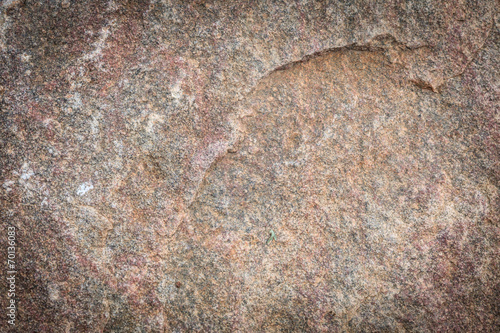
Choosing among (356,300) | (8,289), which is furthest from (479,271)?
(8,289)

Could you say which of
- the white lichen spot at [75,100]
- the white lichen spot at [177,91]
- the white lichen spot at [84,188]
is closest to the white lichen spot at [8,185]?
the white lichen spot at [84,188]

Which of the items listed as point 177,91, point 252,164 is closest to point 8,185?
point 177,91

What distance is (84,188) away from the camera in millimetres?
1365

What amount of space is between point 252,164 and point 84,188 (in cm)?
62

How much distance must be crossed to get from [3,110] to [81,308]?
0.76 m

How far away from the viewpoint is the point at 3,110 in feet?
4.39

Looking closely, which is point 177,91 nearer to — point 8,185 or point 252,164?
point 252,164

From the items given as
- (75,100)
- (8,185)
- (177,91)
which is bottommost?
(8,185)

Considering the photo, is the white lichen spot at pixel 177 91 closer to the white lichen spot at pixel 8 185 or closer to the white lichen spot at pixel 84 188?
the white lichen spot at pixel 84 188

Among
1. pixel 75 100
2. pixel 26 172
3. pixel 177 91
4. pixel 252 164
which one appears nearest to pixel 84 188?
pixel 26 172

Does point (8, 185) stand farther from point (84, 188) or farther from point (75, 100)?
point (75, 100)

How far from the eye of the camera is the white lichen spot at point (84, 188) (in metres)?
1.36

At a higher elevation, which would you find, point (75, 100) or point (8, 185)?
point (75, 100)

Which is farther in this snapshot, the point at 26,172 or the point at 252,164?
the point at 252,164
